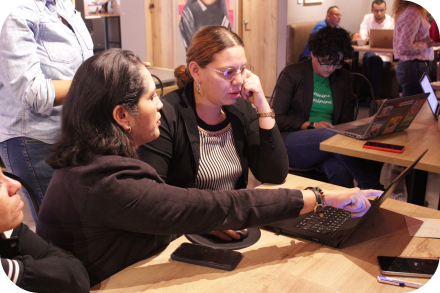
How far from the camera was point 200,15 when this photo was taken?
462 centimetres

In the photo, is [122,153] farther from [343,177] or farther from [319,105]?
[319,105]

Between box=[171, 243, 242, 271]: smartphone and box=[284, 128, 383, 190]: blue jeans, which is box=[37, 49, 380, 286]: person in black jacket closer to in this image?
box=[171, 243, 242, 271]: smartphone

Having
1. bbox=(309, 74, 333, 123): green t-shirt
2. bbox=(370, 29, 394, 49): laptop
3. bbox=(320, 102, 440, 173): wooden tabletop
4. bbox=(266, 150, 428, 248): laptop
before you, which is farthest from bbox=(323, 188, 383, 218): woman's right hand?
bbox=(370, 29, 394, 49): laptop

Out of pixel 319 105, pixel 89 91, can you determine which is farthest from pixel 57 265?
pixel 319 105

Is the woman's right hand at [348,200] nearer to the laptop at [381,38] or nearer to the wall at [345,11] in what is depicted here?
the laptop at [381,38]

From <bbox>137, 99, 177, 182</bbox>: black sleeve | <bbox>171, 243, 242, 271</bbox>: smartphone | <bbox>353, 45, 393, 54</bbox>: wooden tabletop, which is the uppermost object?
<bbox>353, 45, 393, 54</bbox>: wooden tabletop

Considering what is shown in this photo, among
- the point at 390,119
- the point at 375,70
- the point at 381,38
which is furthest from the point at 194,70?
the point at 375,70

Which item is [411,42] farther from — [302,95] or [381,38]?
[302,95]

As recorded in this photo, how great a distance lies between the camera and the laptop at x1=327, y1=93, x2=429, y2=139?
210cm

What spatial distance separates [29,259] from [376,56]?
6230 millimetres

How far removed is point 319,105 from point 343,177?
1.90ft

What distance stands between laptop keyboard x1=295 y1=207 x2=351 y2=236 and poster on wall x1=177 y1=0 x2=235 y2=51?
3.18 meters

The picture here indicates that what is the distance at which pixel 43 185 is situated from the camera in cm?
167

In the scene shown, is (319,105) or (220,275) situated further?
(319,105)
